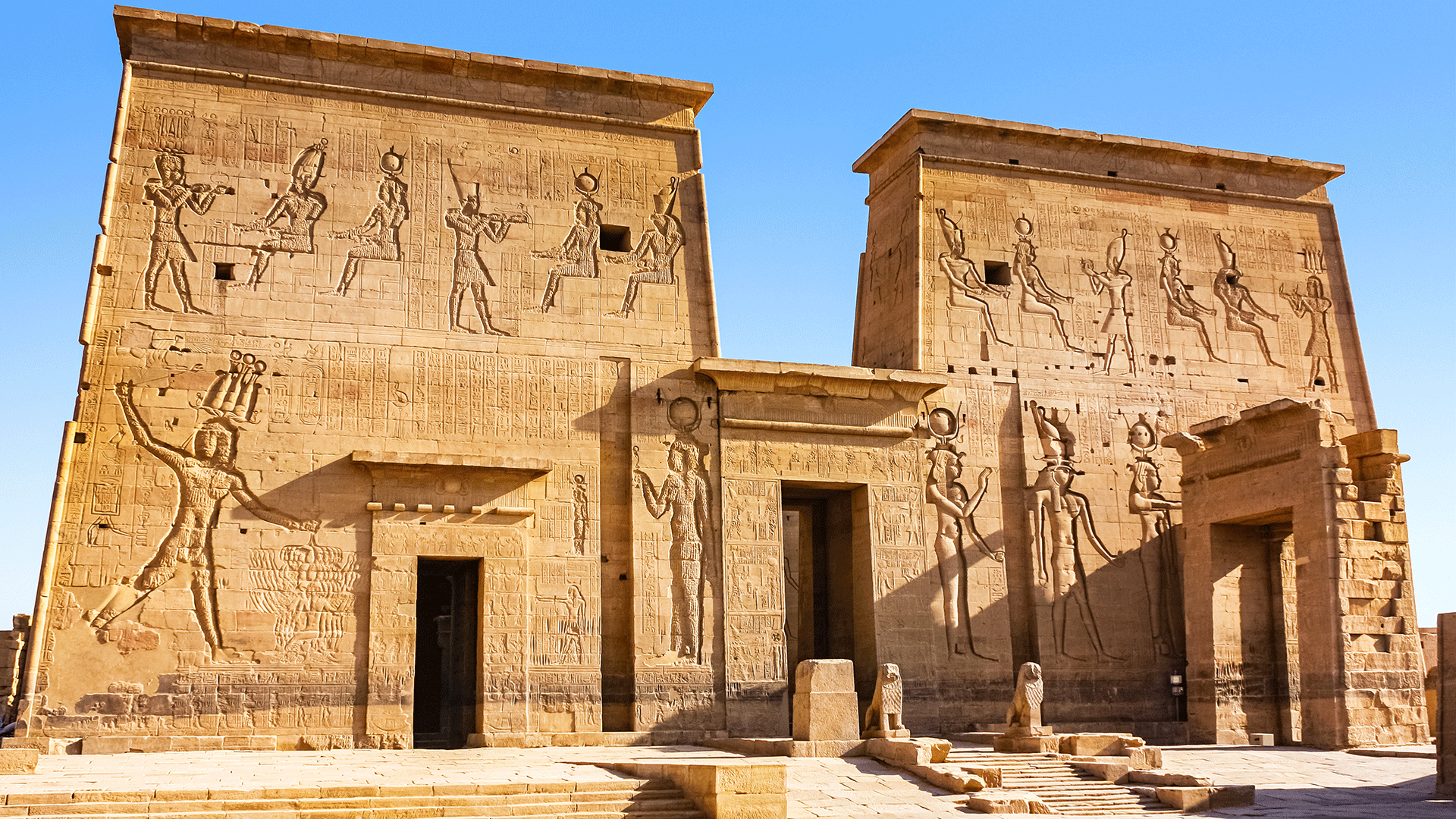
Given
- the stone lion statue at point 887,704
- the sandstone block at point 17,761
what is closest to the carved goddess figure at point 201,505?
the sandstone block at point 17,761

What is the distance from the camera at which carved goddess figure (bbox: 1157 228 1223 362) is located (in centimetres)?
1869

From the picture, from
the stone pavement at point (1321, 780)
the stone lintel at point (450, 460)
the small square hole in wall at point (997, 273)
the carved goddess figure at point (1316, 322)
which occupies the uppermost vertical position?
the small square hole in wall at point (997, 273)

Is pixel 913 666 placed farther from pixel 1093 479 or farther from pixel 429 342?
pixel 429 342

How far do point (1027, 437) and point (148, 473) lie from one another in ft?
35.9

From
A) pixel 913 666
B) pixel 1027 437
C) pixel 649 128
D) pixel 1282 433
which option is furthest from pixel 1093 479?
pixel 649 128

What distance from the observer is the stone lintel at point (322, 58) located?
15164mm

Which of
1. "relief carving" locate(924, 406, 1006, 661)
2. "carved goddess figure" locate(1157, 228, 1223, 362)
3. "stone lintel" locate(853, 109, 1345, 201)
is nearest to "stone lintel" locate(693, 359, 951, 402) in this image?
"relief carving" locate(924, 406, 1006, 661)

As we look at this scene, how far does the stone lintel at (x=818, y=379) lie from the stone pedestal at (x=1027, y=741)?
193 inches

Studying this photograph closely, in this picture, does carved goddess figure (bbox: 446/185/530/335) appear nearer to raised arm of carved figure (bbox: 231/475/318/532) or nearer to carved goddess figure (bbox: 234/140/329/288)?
carved goddess figure (bbox: 234/140/329/288)

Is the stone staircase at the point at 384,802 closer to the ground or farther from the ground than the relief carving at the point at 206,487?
closer to the ground

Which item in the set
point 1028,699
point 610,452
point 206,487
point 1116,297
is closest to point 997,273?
point 1116,297

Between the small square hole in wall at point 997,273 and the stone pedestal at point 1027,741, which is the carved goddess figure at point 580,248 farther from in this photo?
the stone pedestal at point 1027,741

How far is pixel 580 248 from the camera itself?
1630 centimetres

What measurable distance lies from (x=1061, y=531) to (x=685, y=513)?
5251 millimetres
